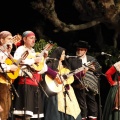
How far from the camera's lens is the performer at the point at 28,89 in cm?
971

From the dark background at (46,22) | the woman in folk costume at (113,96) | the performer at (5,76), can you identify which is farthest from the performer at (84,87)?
the dark background at (46,22)

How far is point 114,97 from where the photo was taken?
467 inches

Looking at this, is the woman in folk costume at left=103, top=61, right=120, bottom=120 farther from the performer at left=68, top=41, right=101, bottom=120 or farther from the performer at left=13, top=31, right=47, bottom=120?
the performer at left=13, top=31, right=47, bottom=120

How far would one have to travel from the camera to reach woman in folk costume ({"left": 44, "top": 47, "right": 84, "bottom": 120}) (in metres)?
10.9

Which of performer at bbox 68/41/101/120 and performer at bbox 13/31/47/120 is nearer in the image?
performer at bbox 13/31/47/120

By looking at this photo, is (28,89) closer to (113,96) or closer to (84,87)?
(84,87)

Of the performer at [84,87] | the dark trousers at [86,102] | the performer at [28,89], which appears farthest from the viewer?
the dark trousers at [86,102]

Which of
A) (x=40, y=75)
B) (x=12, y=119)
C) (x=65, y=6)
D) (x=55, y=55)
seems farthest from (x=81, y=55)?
(x=65, y=6)

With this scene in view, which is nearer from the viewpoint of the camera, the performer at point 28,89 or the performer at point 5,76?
the performer at point 5,76

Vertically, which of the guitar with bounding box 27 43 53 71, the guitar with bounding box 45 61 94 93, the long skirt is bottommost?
the long skirt

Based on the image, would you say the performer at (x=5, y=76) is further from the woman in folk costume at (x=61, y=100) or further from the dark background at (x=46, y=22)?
→ the dark background at (x=46, y=22)

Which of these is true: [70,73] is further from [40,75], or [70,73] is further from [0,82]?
[0,82]

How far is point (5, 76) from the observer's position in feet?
30.6

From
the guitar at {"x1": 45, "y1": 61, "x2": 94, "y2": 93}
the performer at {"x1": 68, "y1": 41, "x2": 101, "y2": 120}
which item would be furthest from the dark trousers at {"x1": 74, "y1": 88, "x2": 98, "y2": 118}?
the guitar at {"x1": 45, "y1": 61, "x2": 94, "y2": 93}
